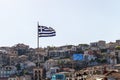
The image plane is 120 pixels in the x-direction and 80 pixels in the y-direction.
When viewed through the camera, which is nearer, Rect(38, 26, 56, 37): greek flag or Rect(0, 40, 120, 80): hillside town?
Rect(38, 26, 56, 37): greek flag

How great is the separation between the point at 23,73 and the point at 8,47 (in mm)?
40306

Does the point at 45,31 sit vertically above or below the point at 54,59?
below

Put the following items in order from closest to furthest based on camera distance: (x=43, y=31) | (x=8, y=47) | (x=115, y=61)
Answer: (x=43, y=31)
(x=115, y=61)
(x=8, y=47)

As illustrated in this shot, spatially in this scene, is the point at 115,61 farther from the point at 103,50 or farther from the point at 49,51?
the point at 49,51

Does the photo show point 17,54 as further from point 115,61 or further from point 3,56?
point 115,61

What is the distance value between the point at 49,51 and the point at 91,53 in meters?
22.1

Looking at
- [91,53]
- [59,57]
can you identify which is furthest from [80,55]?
[59,57]

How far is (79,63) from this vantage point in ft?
493

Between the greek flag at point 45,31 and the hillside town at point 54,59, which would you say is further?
the hillside town at point 54,59

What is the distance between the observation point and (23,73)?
15175 centimetres

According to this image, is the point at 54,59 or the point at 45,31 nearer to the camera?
the point at 45,31

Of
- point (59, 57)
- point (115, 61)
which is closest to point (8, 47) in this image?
point (59, 57)

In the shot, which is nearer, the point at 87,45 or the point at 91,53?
the point at 91,53

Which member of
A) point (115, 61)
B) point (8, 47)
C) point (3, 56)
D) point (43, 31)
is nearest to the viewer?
point (43, 31)
